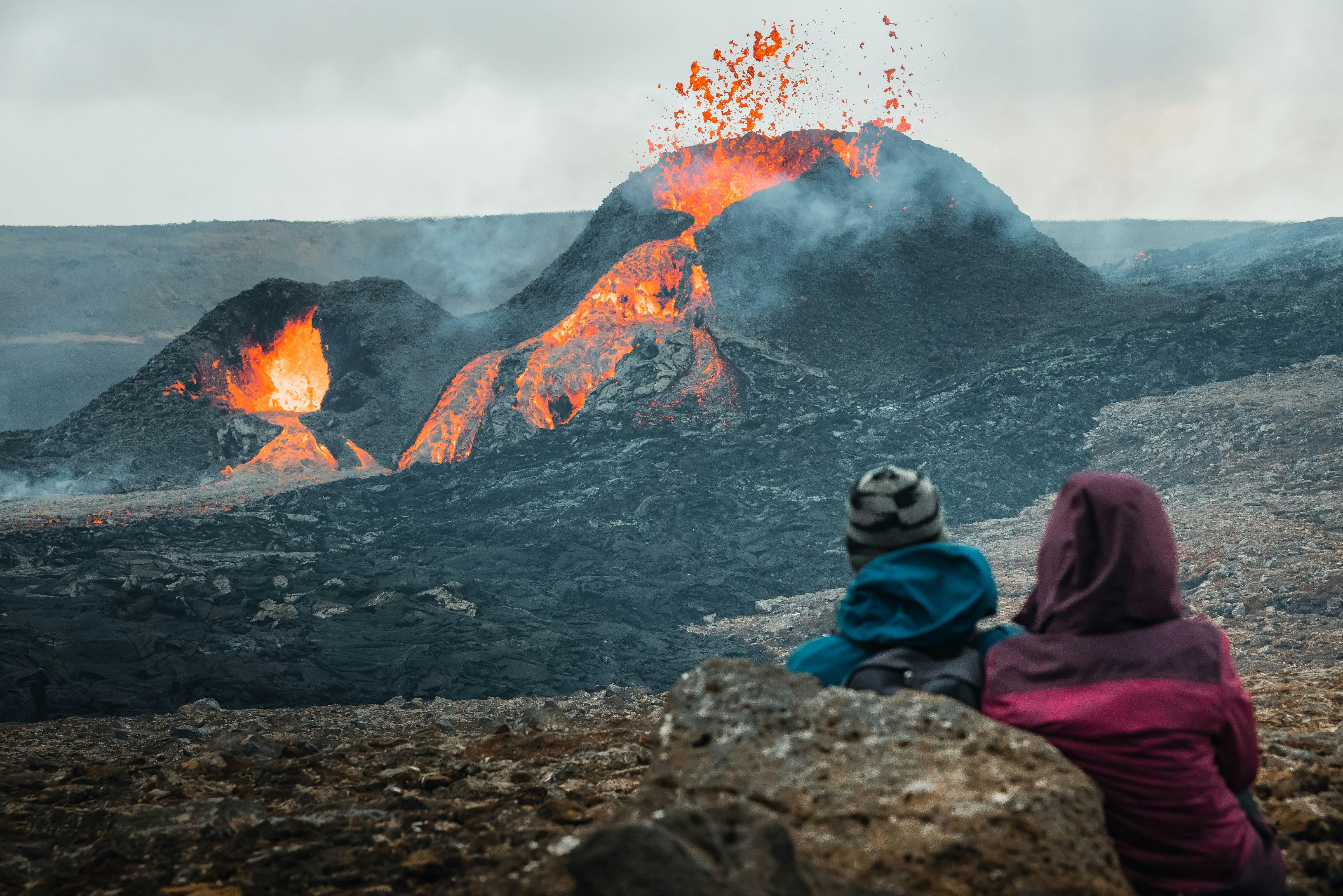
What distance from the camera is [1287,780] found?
9.86ft

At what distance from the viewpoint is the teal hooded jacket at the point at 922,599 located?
2.04 metres

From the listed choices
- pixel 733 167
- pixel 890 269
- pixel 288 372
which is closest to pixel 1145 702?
pixel 890 269

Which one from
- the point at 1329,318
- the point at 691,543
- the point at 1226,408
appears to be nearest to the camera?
the point at 691,543

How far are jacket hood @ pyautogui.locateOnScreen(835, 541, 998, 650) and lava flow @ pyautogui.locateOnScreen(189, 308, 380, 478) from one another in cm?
2239

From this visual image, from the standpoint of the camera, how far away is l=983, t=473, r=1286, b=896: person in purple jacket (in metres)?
1.73

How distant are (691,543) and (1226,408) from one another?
10492mm

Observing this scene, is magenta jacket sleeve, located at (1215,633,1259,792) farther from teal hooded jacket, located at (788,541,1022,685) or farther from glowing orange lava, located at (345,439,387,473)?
glowing orange lava, located at (345,439,387,473)

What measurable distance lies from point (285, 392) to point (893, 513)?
30.5 m

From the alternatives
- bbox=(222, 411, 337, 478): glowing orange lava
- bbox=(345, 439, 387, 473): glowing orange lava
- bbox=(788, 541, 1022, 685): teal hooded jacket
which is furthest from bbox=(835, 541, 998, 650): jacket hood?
bbox=(345, 439, 387, 473): glowing orange lava

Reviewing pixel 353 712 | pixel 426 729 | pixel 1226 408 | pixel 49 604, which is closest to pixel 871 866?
pixel 426 729

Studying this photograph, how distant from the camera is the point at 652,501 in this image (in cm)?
1719

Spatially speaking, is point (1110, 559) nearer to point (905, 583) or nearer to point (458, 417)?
point (905, 583)

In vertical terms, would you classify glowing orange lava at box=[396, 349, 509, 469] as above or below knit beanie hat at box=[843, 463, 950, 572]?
below

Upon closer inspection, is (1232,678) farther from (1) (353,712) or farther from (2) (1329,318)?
(2) (1329,318)
